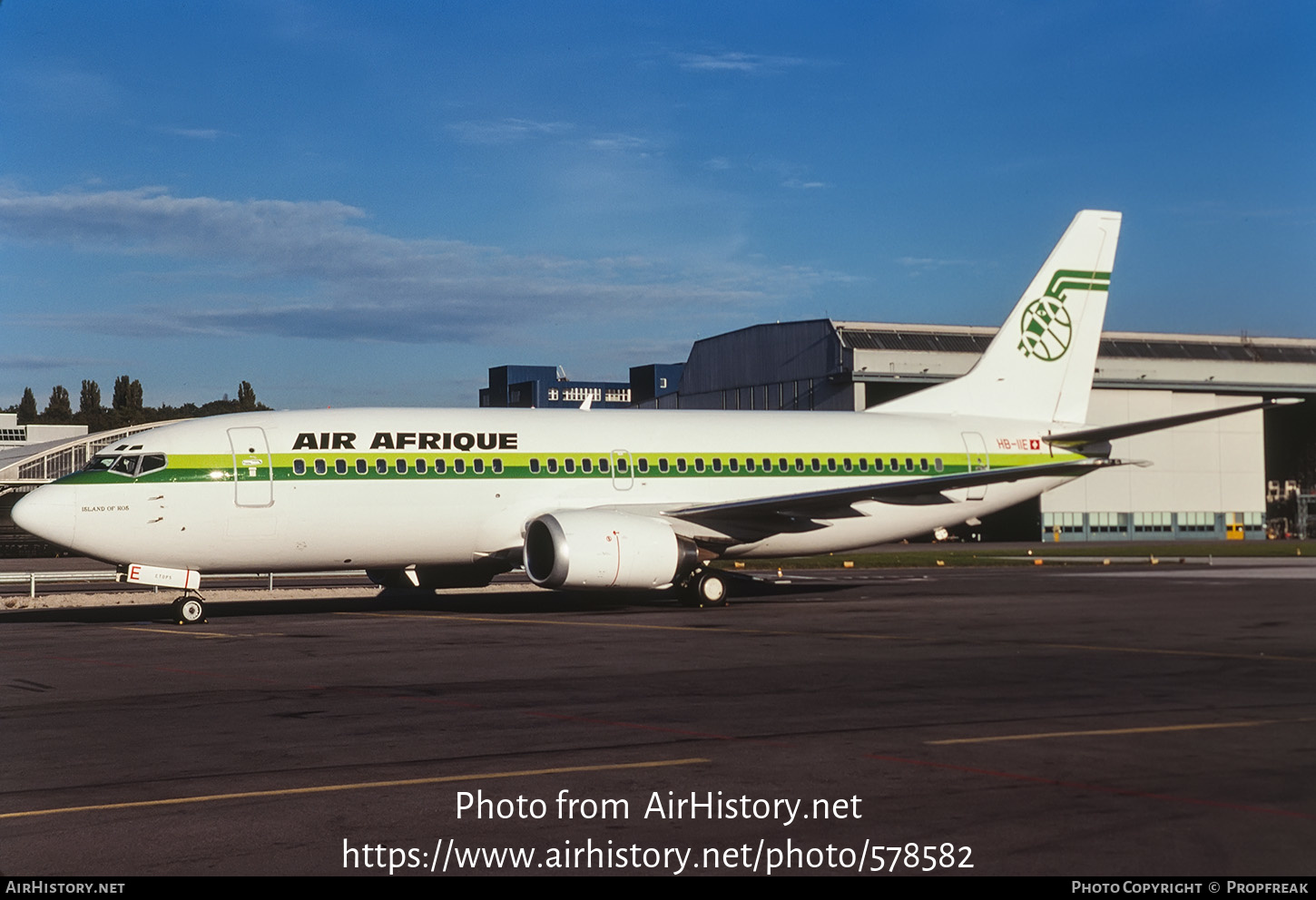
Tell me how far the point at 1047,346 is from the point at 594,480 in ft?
45.5

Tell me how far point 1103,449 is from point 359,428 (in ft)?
63.5

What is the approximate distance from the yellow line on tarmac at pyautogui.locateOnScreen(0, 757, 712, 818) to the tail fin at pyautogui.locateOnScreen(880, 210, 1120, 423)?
83.3 ft

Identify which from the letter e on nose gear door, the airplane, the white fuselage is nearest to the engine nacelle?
the airplane

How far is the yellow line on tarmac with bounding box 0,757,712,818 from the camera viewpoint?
29.5ft

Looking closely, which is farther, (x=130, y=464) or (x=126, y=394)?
(x=126, y=394)

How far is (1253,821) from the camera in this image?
8.14m

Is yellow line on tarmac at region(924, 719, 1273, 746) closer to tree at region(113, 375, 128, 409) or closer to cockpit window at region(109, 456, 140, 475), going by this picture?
cockpit window at region(109, 456, 140, 475)

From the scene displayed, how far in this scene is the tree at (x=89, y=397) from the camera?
13993 centimetres

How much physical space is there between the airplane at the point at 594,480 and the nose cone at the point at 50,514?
0.04 meters

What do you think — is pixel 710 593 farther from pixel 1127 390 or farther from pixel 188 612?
pixel 1127 390

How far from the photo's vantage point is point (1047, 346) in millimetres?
34625

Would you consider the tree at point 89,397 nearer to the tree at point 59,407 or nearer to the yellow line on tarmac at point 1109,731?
the tree at point 59,407

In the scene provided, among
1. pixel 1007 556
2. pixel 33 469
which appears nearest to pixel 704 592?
pixel 1007 556

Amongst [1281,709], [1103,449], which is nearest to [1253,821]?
[1281,709]
